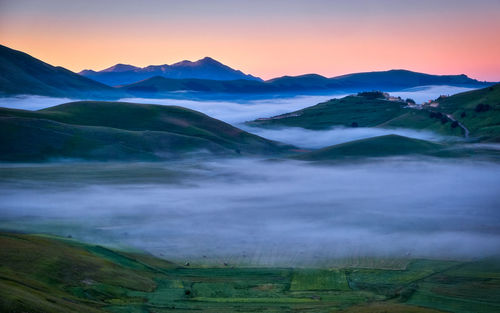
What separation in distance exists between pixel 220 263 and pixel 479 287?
3555 centimetres

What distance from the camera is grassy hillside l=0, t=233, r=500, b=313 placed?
210ft

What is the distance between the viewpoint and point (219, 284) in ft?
249

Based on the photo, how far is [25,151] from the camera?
199625 millimetres

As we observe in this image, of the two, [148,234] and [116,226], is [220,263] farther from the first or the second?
[116,226]

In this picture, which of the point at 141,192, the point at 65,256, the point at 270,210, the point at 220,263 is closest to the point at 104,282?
the point at 65,256

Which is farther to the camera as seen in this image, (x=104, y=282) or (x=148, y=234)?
(x=148, y=234)

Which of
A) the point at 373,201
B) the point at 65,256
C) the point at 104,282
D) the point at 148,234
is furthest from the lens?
the point at 373,201

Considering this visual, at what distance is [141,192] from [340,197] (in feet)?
176

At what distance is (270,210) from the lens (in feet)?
468

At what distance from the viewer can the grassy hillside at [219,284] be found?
64.1 m

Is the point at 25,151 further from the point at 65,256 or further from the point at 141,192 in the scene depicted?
the point at 65,256

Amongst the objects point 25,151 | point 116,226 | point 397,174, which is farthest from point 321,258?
point 25,151

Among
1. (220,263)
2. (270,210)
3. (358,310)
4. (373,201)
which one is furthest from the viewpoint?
(373,201)

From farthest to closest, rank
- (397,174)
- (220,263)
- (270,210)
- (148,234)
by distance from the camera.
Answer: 1. (397,174)
2. (270,210)
3. (148,234)
4. (220,263)
